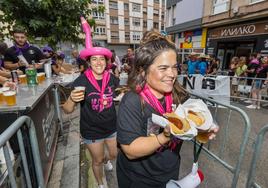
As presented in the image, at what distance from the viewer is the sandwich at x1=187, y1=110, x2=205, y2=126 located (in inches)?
38.8

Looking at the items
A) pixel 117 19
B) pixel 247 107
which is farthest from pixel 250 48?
pixel 117 19

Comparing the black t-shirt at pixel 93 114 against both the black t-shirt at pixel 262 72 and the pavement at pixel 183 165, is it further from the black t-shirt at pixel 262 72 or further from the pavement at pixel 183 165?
the black t-shirt at pixel 262 72

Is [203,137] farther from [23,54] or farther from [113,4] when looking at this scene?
[113,4]

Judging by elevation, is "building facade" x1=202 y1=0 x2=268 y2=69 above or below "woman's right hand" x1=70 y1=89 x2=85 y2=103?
above

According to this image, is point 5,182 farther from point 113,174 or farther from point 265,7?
point 265,7

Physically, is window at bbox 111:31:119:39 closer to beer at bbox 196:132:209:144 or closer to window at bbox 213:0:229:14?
window at bbox 213:0:229:14

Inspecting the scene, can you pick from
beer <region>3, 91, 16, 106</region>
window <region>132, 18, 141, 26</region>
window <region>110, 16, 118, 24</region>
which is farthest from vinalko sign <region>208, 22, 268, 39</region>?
window <region>132, 18, 141, 26</region>

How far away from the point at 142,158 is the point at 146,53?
0.79 metres

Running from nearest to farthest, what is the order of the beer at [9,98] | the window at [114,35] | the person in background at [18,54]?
the beer at [9,98]
the person in background at [18,54]
the window at [114,35]

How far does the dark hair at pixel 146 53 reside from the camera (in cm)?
125

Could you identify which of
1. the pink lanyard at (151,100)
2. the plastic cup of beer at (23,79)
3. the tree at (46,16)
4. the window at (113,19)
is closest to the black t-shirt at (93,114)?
the pink lanyard at (151,100)

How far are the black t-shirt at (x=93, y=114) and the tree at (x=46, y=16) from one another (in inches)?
156

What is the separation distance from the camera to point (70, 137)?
12.3 feet

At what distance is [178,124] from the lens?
3.08 ft
